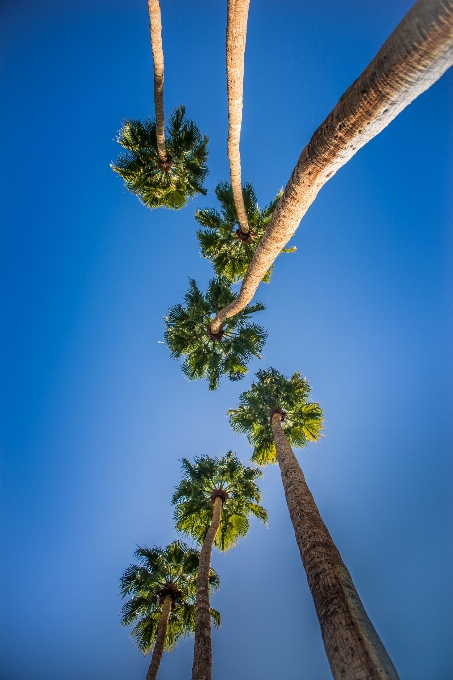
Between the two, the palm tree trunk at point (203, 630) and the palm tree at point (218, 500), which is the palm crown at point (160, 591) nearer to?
the palm tree at point (218, 500)

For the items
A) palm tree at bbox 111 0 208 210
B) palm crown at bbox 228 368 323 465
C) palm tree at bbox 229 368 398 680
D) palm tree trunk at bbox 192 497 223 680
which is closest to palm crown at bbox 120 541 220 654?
palm tree trunk at bbox 192 497 223 680

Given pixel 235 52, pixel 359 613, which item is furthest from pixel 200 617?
pixel 235 52

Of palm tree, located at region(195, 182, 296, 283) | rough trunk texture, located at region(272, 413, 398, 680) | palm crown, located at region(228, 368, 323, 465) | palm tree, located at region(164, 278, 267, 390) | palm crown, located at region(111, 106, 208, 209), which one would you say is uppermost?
palm crown, located at region(111, 106, 208, 209)

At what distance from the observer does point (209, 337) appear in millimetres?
14766

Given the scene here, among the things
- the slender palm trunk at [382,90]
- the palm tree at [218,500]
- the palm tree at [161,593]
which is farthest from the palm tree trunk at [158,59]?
the palm tree at [161,593]

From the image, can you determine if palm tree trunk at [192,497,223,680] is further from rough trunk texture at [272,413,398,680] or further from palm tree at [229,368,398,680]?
rough trunk texture at [272,413,398,680]

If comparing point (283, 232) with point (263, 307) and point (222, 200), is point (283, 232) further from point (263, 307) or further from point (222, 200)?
point (263, 307)

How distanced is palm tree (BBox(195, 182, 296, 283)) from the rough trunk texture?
9.93 metres

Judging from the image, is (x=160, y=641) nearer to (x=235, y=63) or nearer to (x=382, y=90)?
(x=382, y=90)

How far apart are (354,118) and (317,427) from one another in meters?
13.6

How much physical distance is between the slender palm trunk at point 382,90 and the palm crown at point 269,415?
453 inches

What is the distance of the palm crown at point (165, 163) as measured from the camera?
11.7m

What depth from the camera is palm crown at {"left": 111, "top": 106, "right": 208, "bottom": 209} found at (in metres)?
11.7

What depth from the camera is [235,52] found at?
16.7 ft
